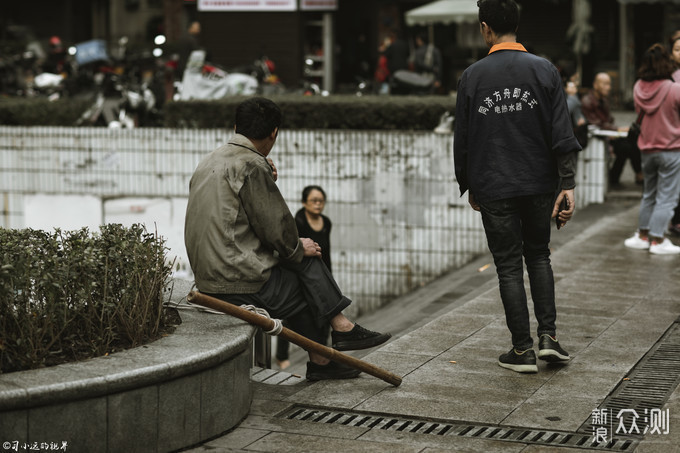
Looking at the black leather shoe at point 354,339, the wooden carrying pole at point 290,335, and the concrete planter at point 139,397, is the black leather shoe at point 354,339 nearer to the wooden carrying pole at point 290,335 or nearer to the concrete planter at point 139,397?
the wooden carrying pole at point 290,335

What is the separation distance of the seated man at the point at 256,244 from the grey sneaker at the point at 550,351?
984 mm

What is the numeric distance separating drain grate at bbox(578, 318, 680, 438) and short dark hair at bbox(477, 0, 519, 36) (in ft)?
6.60

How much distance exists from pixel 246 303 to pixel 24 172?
7.00 m

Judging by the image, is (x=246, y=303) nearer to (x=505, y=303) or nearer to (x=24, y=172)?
(x=505, y=303)

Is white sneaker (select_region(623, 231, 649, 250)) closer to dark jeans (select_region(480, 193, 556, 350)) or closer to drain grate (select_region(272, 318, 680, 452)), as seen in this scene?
drain grate (select_region(272, 318, 680, 452))

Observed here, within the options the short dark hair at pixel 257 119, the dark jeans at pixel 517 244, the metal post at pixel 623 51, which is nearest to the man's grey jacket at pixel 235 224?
the short dark hair at pixel 257 119

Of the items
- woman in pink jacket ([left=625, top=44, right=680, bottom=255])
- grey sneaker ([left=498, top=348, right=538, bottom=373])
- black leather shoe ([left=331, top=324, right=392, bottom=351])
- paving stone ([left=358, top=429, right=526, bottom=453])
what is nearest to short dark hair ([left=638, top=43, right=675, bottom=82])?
woman in pink jacket ([left=625, top=44, right=680, bottom=255])

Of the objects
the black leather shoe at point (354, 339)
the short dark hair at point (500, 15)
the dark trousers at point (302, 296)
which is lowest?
the black leather shoe at point (354, 339)

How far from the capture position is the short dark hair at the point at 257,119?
5777 millimetres

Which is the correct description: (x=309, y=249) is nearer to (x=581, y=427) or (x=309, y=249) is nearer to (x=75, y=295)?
(x=75, y=295)

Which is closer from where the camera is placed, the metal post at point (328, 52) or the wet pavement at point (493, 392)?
the wet pavement at point (493, 392)

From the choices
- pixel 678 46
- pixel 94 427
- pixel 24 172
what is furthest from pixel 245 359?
pixel 24 172

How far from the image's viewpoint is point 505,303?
5762 mm

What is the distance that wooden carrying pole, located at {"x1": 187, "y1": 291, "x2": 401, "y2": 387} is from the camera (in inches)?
202
